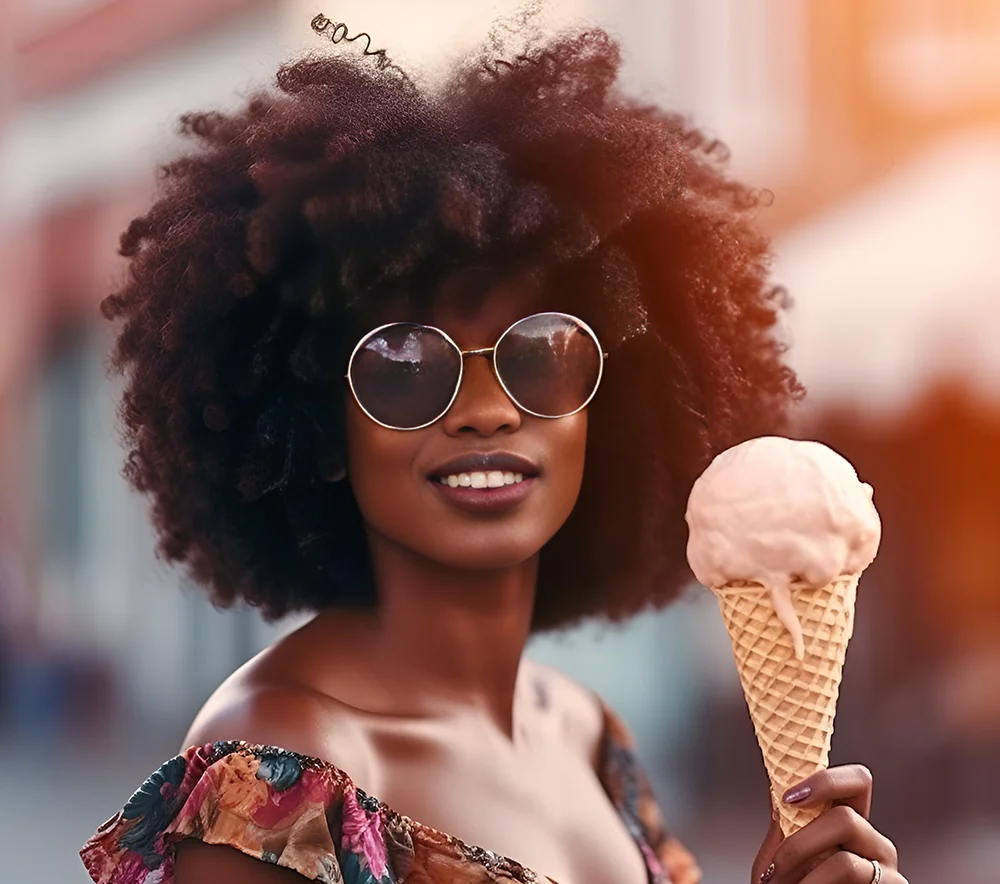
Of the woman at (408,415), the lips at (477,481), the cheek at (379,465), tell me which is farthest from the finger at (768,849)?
the cheek at (379,465)

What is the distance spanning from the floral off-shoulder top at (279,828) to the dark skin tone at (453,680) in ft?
0.10

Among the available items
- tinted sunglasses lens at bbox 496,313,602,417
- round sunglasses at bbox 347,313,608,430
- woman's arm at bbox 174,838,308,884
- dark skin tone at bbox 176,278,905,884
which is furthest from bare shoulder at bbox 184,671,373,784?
tinted sunglasses lens at bbox 496,313,602,417

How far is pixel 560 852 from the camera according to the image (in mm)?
1812

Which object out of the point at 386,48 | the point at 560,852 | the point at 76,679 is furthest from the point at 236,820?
the point at 76,679

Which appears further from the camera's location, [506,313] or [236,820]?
[506,313]

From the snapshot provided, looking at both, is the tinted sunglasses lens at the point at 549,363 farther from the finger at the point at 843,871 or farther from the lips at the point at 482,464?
the finger at the point at 843,871

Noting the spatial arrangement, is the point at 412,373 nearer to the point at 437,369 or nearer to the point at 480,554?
the point at 437,369

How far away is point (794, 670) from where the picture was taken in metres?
1.54

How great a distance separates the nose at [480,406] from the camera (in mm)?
1692

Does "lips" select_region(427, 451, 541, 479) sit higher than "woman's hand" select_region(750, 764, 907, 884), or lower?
higher

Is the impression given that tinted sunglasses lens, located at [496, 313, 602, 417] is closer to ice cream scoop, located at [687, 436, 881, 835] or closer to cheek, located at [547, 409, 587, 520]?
cheek, located at [547, 409, 587, 520]

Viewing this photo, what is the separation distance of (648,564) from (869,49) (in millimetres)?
4872

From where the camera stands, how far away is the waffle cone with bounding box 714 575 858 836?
1.53m

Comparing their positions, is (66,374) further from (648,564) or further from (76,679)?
(648,564)
